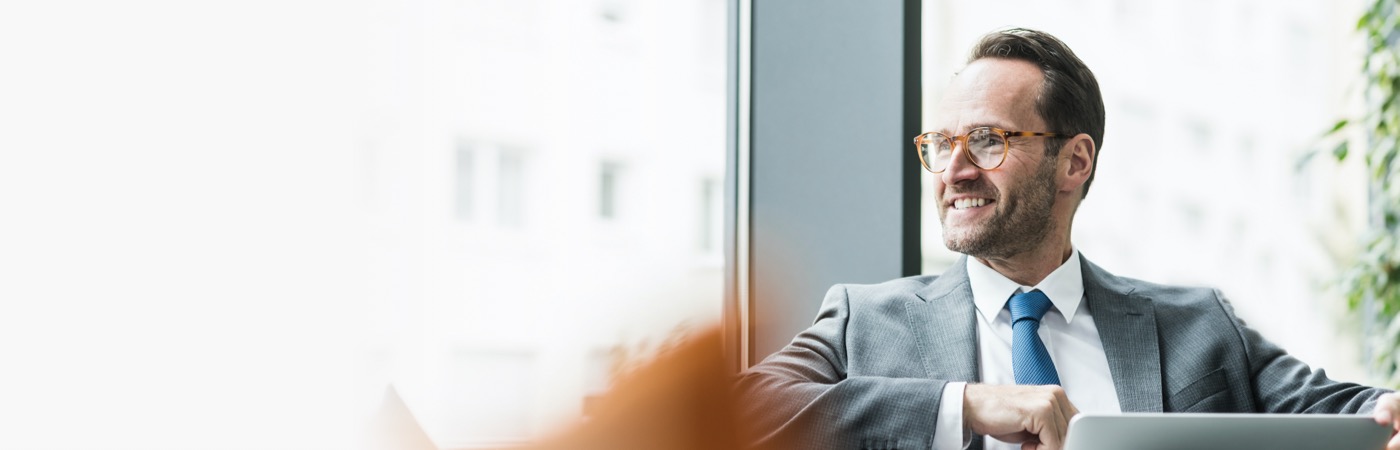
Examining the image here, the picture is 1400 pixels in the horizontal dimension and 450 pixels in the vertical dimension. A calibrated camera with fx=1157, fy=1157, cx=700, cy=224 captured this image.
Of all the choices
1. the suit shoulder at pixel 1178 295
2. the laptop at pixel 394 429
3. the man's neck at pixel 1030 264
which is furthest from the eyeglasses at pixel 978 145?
the laptop at pixel 394 429

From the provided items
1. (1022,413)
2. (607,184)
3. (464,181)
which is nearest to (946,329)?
(1022,413)

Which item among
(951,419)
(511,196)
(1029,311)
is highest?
(511,196)

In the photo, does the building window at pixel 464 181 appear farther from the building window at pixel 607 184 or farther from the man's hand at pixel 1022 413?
the man's hand at pixel 1022 413

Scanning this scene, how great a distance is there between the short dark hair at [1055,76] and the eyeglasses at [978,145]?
32 millimetres

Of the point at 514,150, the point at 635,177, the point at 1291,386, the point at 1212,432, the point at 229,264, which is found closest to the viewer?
the point at 229,264

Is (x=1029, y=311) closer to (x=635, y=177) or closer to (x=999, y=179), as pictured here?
(x=999, y=179)

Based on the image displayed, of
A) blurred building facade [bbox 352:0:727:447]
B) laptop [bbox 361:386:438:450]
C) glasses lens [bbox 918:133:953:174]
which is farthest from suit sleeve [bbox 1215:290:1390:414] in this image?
laptop [bbox 361:386:438:450]

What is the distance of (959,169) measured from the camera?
170 cm

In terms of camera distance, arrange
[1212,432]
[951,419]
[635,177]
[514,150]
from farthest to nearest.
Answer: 1. [514,150]
2. [635,177]
3. [951,419]
4. [1212,432]

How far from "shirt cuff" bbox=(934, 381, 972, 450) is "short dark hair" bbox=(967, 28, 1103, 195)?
521mm

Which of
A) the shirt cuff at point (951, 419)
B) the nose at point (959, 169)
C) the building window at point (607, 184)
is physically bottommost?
the shirt cuff at point (951, 419)

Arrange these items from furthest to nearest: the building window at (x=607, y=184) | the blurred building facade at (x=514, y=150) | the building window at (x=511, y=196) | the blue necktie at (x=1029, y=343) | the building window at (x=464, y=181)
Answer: the building window at (x=511, y=196) < the building window at (x=464, y=181) < the building window at (x=607, y=184) < the blue necktie at (x=1029, y=343) < the blurred building facade at (x=514, y=150)

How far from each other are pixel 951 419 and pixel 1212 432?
0.33 m

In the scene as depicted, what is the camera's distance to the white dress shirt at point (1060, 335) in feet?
5.32
